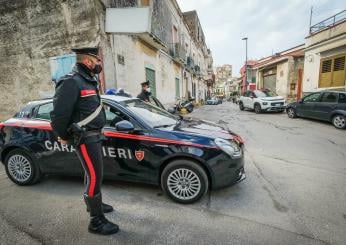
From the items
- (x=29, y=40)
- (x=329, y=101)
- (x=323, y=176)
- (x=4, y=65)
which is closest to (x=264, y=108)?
(x=329, y=101)

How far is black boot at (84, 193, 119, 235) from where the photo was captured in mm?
2467

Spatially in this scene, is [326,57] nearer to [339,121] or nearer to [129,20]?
[339,121]

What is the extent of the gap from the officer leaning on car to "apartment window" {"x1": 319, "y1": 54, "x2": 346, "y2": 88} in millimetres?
15169

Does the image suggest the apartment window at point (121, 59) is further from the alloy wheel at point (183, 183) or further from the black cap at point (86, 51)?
the alloy wheel at point (183, 183)

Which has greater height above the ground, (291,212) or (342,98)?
(342,98)

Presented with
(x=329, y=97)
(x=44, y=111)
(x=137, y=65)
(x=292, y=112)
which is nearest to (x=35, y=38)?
(x=137, y=65)

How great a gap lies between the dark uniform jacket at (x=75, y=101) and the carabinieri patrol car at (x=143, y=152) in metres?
0.60

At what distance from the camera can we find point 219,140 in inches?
122

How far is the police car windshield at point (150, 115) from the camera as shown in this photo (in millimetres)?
3352

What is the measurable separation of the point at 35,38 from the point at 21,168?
6532mm

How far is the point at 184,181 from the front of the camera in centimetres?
309

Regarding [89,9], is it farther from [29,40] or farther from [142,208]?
[142,208]

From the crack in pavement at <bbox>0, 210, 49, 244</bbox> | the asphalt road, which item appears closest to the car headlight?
the asphalt road

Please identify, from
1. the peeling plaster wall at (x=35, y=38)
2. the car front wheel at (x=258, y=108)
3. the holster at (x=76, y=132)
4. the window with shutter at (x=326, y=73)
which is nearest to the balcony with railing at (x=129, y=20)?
the peeling plaster wall at (x=35, y=38)
